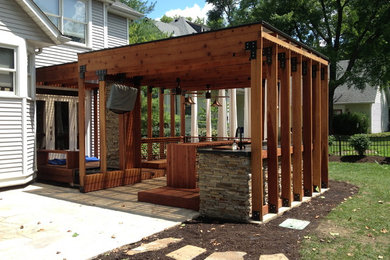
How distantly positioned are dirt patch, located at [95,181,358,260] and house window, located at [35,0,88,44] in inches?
350

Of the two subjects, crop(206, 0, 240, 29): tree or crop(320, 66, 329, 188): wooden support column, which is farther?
crop(206, 0, 240, 29): tree

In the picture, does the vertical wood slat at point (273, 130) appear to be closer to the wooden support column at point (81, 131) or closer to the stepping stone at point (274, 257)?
the stepping stone at point (274, 257)

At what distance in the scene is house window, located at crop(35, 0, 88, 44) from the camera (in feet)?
36.9

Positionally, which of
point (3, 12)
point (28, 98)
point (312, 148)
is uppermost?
point (3, 12)

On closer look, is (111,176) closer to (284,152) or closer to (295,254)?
(284,152)

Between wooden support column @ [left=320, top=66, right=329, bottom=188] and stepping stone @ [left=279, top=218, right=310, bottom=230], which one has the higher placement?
wooden support column @ [left=320, top=66, right=329, bottom=188]

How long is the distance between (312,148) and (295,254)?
4.11m

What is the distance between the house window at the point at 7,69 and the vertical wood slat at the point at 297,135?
6.48 meters

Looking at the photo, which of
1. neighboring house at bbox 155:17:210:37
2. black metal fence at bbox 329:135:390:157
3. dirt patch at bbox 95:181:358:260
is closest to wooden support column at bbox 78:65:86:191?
dirt patch at bbox 95:181:358:260

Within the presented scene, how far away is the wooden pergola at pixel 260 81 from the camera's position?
17.8ft

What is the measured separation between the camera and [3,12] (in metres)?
8.10

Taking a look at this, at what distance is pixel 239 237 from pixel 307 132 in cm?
352

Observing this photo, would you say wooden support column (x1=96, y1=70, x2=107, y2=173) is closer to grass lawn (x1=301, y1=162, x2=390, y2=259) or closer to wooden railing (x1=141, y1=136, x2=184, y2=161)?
wooden railing (x1=141, y1=136, x2=184, y2=161)

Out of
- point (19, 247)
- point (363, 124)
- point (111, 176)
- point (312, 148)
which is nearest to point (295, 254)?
point (19, 247)
